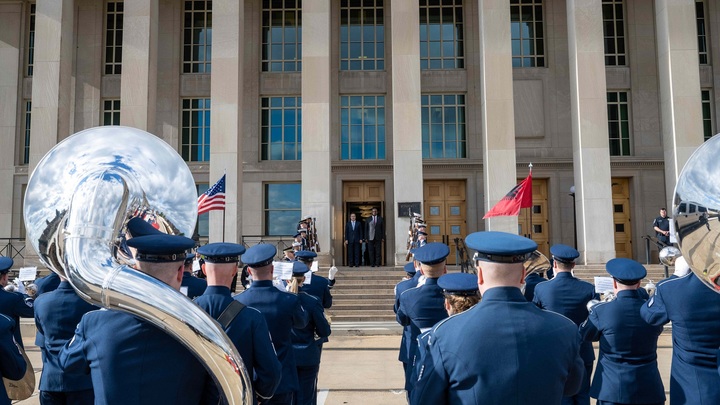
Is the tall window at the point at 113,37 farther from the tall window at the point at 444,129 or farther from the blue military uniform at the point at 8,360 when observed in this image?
the blue military uniform at the point at 8,360

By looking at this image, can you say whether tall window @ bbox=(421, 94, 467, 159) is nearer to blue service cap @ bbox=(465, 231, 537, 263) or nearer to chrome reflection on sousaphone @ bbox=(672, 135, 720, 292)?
chrome reflection on sousaphone @ bbox=(672, 135, 720, 292)

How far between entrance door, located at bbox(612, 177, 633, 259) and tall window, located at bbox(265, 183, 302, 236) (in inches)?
485

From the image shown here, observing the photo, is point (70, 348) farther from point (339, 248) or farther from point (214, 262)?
point (339, 248)

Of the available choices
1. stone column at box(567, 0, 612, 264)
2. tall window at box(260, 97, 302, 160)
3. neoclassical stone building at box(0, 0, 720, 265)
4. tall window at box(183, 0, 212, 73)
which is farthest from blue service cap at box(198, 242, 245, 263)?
tall window at box(183, 0, 212, 73)

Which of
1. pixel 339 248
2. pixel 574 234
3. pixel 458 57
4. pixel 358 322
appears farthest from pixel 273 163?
pixel 574 234

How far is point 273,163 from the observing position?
75.6 feet

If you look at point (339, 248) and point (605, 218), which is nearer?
point (605, 218)

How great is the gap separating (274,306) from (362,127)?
1878 cm

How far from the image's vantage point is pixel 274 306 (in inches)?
189

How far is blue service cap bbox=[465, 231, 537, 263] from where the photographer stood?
102 inches

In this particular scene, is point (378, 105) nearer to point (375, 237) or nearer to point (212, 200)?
point (375, 237)

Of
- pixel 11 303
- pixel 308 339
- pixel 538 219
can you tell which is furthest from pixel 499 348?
pixel 538 219

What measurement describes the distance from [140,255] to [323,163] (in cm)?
1587

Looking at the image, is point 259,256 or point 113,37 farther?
point 113,37
